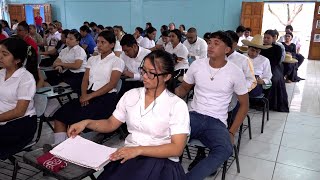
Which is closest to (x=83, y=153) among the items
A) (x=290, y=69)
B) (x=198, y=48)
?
(x=198, y=48)

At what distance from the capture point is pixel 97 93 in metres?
2.78

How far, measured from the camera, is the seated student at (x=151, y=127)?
140 cm

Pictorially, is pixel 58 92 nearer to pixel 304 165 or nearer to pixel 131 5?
pixel 304 165

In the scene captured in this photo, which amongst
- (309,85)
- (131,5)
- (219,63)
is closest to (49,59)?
(219,63)

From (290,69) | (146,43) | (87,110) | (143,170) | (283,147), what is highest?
(146,43)

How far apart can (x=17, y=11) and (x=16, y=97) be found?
1440 cm

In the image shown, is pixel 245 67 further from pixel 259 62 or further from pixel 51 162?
pixel 51 162

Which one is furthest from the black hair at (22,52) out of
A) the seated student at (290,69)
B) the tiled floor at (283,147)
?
the seated student at (290,69)

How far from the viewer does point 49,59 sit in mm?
5375

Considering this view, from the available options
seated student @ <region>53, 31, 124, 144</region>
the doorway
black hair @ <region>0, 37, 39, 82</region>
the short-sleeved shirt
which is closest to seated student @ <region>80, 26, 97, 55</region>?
the short-sleeved shirt

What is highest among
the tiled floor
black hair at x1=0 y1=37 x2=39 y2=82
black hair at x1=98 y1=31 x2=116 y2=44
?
black hair at x1=98 y1=31 x2=116 y2=44

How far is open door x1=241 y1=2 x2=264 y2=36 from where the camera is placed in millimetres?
9656

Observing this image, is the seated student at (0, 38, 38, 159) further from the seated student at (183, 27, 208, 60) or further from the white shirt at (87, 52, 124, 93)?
the seated student at (183, 27, 208, 60)

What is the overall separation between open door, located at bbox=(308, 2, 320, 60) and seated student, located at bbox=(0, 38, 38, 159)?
971 centimetres
